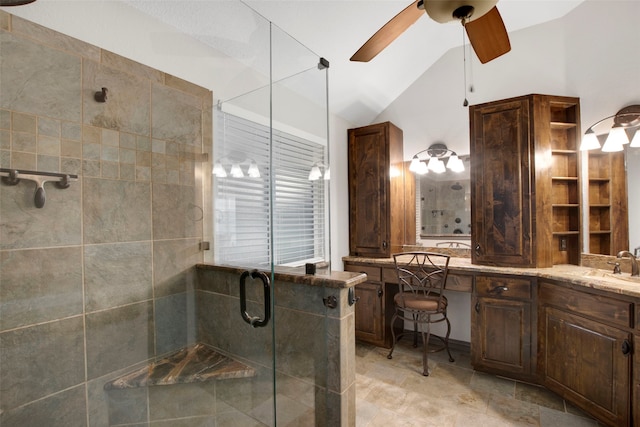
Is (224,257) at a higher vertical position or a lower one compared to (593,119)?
lower

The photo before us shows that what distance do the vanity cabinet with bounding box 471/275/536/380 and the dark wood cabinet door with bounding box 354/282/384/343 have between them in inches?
32.7

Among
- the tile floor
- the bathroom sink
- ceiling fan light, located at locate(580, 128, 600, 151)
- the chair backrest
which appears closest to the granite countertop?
the bathroom sink

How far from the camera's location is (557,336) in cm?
209

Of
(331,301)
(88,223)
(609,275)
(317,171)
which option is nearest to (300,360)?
(331,301)

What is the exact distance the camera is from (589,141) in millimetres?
2346

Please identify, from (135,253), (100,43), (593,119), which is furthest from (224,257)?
A: (593,119)

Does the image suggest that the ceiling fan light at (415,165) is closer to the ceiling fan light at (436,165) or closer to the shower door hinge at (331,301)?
the ceiling fan light at (436,165)

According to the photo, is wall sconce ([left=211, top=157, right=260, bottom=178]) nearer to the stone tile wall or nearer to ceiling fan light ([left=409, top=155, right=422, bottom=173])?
the stone tile wall

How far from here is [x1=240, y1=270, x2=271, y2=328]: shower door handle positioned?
1457mm

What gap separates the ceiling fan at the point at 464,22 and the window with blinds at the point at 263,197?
68 cm

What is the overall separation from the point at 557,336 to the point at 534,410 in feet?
1.73

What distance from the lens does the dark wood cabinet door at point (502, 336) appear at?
2.26 m

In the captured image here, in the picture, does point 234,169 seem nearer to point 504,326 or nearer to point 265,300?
point 265,300

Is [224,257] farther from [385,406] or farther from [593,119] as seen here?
[593,119]
